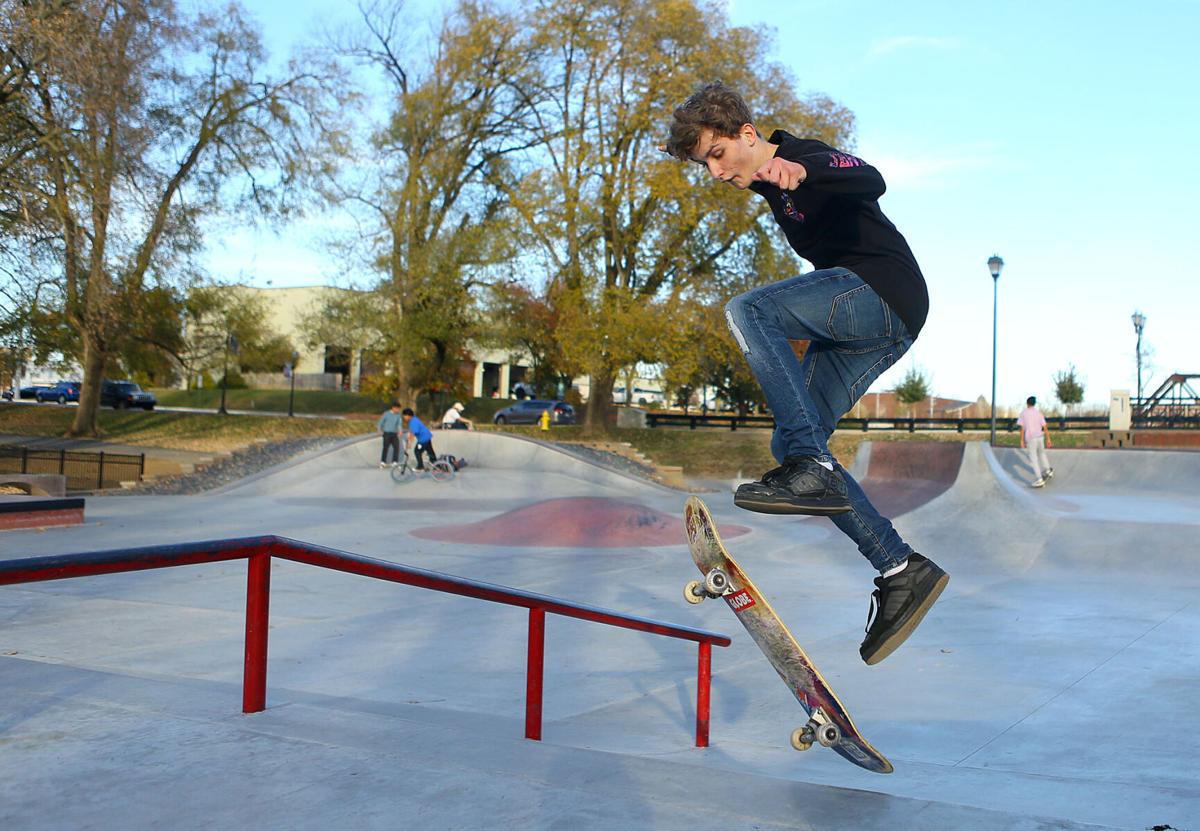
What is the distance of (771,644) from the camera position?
3.66m

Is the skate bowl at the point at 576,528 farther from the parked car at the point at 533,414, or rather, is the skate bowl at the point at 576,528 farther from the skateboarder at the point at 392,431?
the parked car at the point at 533,414

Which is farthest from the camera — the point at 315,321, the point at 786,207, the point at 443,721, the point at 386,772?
the point at 315,321

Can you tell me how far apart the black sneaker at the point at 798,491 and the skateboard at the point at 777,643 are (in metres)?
0.34

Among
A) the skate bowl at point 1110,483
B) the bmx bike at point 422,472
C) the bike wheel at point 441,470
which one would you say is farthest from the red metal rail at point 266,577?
the bike wheel at point 441,470

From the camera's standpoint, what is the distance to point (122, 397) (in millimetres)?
42062

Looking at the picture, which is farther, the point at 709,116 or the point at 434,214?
the point at 434,214

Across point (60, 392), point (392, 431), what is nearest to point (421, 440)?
point (392, 431)

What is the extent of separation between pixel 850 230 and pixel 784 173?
1.23 feet

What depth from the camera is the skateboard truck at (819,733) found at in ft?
11.4

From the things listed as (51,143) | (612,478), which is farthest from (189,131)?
(612,478)

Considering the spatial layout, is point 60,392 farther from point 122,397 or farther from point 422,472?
point 422,472

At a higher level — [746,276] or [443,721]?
[746,276]

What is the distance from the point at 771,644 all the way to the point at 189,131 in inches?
1191

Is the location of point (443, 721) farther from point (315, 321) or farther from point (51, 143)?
point (315, 321)
